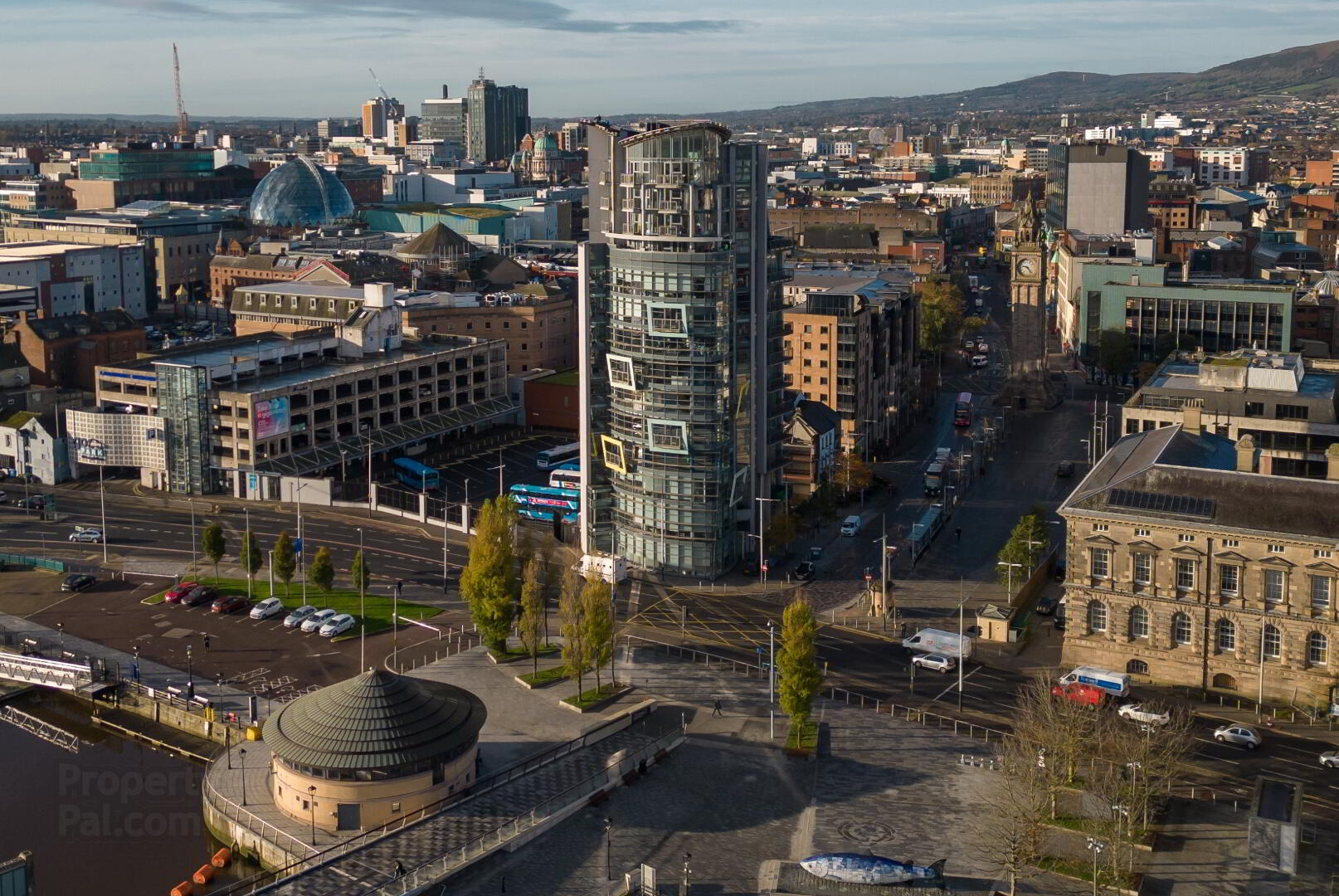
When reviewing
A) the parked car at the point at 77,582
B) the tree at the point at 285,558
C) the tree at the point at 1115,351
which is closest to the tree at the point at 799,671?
the tree at the point at 285,558

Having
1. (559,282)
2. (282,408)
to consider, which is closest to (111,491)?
(282,408)

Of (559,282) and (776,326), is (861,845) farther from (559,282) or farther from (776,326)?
(559,282)

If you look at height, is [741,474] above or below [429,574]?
above

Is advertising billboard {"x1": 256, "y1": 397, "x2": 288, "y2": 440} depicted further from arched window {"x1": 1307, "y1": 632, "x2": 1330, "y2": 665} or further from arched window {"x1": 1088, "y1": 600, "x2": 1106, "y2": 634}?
arched window {"x1": 1307, "y1": 632, "x2": 1330, "y2": 665}

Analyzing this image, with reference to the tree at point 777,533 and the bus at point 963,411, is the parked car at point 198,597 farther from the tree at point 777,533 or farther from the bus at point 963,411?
the bus at point 963,411

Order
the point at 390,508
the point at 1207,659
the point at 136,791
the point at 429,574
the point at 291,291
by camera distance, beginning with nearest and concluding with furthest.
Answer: the point at 136,791 < the point at 1207,659 < the point at 429,574 < the point at 390,508 < the point at 291,291

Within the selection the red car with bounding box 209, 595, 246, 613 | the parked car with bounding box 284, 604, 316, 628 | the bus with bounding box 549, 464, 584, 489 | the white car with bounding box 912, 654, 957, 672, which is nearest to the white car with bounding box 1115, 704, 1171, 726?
the white car with bounding box 912, 654, 957, 672
